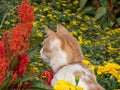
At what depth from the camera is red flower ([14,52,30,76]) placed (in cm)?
275

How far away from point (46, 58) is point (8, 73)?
0.61 m

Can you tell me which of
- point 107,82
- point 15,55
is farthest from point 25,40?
point 107,82

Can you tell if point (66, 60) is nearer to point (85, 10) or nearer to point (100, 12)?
point (100, 12)

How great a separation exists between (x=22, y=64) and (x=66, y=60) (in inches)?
22.5

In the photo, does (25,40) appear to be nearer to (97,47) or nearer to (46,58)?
(46,58)

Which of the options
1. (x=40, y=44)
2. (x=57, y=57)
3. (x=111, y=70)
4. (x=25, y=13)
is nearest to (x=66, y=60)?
(x=57, y=57)

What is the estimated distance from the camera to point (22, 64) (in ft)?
9.00

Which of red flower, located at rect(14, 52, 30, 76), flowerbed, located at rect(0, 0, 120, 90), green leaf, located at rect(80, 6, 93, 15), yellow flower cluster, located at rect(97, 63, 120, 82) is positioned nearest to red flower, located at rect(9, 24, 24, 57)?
flowerbed, located at rect(0, 0, 120, 90)

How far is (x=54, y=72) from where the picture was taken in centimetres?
335

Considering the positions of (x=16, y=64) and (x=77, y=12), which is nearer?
(x=16, y=64)

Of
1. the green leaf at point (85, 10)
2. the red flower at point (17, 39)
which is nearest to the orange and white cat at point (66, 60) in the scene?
the red flower at point (17, 39)

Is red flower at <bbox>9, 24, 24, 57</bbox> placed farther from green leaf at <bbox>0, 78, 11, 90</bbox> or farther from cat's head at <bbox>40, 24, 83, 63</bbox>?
cat's head at <bbox>40, 24, 83, 63</bbox>

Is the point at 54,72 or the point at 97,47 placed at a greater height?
the point at 54,72

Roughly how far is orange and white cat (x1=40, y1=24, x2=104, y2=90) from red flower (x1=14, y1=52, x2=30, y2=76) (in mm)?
418
